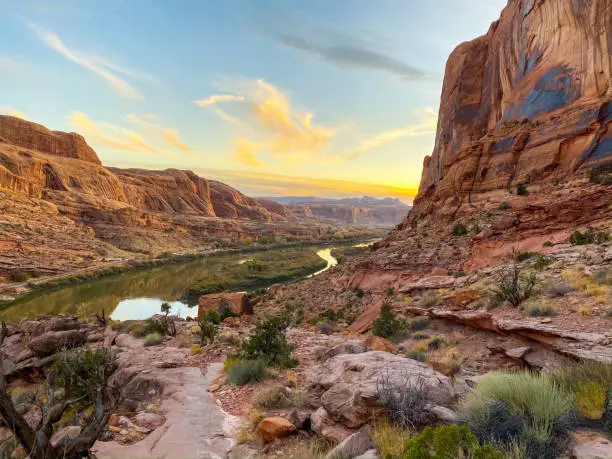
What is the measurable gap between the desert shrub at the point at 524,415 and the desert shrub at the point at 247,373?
4.60m

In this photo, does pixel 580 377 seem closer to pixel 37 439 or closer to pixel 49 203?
pixel 37 439

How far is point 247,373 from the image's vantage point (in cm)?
697

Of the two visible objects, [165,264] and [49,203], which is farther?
[49,203]

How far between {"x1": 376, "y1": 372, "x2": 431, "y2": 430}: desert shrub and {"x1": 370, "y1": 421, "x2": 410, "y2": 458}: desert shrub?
3.7 inches

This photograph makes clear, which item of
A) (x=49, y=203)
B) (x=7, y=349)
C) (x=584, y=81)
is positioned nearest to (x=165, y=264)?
(x=49, y=203)

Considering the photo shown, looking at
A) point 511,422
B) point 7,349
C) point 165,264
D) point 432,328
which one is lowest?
point 165,264

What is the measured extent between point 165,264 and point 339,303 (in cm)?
4110

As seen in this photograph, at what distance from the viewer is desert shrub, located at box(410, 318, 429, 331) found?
9944 mm

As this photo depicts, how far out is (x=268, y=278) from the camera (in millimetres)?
41812

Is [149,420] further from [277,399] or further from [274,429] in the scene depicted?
[274,429]

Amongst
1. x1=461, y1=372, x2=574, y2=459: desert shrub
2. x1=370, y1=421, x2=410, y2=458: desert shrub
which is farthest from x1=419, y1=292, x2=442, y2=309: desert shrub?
x1=370, y1=421, x2=410, y2=458: desert shrub

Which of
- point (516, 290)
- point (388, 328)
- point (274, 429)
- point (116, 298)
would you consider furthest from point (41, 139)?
point (516, 290)

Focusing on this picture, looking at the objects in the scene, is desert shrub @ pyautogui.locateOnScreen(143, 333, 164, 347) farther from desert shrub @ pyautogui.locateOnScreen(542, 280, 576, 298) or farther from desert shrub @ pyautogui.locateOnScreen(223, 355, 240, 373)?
desert shrub @ pyautogui.locateOnScreen(542, 280, 576, 298)

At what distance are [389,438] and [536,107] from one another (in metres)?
31.4
